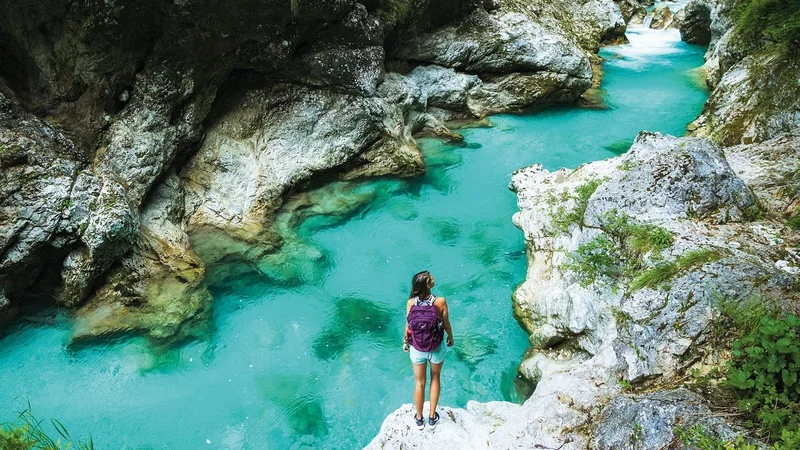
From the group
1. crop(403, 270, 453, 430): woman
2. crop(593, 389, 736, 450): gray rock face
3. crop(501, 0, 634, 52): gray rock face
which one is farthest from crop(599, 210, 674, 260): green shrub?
crop(501, 0, 634, 52): gray rock face

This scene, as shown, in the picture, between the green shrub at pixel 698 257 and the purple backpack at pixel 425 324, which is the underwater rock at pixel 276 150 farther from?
the green shrub at pixel 698 257

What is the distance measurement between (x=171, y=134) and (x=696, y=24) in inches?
838

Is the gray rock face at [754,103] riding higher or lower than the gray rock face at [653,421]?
higher

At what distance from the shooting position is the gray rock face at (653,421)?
4.16 metres

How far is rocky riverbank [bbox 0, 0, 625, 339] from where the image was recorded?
28.2 ft

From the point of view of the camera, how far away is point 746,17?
37.0 ft

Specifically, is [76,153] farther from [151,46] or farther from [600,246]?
[600,246]

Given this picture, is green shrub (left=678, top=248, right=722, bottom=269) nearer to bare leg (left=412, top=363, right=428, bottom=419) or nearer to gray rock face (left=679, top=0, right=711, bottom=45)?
bare leg (left=412, top=363, right=428, bottom=419)

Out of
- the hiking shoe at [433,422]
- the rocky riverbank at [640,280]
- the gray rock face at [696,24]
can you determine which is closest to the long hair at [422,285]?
the hiking shoe at [433,422]

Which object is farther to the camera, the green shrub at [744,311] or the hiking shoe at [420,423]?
the hiking shoe at [420,423]

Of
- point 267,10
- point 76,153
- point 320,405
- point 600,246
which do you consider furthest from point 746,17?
point 76,153

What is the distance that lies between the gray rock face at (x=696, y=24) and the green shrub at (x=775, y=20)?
1046cm

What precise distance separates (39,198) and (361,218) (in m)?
5.93

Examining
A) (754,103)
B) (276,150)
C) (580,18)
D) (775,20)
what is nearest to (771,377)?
(754,103)
